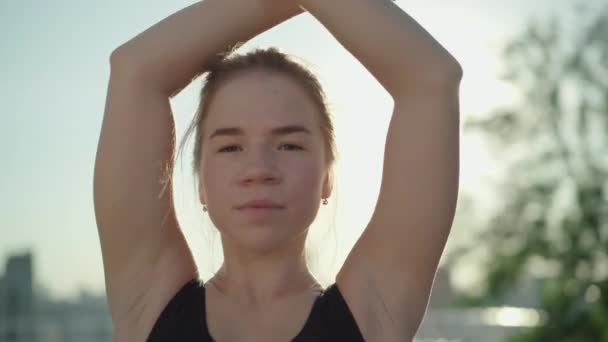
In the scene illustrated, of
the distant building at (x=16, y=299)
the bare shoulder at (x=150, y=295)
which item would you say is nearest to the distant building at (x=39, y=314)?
the distant building at (x=16, y=299)

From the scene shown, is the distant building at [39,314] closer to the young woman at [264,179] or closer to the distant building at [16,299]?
the distant building at [16,299]

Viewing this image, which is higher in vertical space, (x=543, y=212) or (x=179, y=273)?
(x=543, y=212)

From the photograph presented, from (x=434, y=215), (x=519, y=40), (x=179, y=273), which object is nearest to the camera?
(x=434, y=215)

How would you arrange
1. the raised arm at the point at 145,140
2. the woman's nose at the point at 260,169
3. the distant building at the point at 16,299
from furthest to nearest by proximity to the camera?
the distant building at the point at 16,299 → the raised arm at the point at 145,140 → the woman's nose at the point at 260,169

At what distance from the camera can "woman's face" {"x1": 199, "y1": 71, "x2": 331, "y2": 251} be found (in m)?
1.43

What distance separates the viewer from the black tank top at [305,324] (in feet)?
4.79

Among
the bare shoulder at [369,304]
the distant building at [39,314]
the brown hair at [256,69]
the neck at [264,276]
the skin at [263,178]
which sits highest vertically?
the distant building at [39,314]

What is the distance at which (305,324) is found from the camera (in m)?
1.48

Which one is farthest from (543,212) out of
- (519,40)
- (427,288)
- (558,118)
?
(427,288)

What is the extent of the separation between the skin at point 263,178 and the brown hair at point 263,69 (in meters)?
0.02

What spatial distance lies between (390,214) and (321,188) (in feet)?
0.34

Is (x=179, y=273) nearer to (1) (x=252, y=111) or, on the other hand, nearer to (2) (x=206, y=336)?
(2) (x=206, y=336)

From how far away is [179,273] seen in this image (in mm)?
1594

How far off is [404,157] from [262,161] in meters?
0.20
